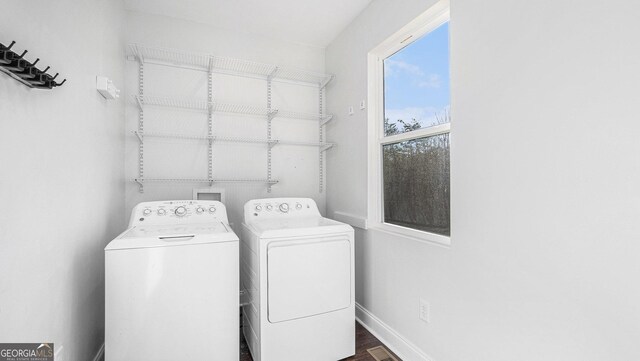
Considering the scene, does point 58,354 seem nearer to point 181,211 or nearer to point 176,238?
point 176,238

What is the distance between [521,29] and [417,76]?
2.56 feet

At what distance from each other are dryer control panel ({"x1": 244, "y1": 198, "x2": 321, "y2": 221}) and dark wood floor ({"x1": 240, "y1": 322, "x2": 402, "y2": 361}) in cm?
92

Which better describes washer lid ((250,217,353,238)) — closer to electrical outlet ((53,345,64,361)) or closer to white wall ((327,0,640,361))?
white wall ((327,0,640,361))

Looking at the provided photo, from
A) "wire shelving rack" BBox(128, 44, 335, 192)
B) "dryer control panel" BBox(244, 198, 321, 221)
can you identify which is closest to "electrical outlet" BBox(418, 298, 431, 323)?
"dryer control panel" BBox(244, 198, 321, 221)

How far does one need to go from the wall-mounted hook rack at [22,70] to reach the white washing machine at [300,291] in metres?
1.18

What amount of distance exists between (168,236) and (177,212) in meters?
0.52

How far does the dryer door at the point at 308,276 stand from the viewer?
178 cm

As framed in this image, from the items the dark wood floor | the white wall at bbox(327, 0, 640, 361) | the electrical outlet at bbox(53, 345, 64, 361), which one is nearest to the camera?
the white wall at bbox(327, 0, 640, 361)

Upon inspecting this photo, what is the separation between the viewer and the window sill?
1683mm

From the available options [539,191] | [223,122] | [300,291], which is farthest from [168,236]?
[539,191]

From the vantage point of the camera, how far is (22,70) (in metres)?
0.93

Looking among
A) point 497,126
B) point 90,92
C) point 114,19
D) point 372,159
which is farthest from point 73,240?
point 497,126

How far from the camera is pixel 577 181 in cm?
107

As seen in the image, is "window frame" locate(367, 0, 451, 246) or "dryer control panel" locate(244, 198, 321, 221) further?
"dryer control panel" locate(244, 198, 321, 221)
